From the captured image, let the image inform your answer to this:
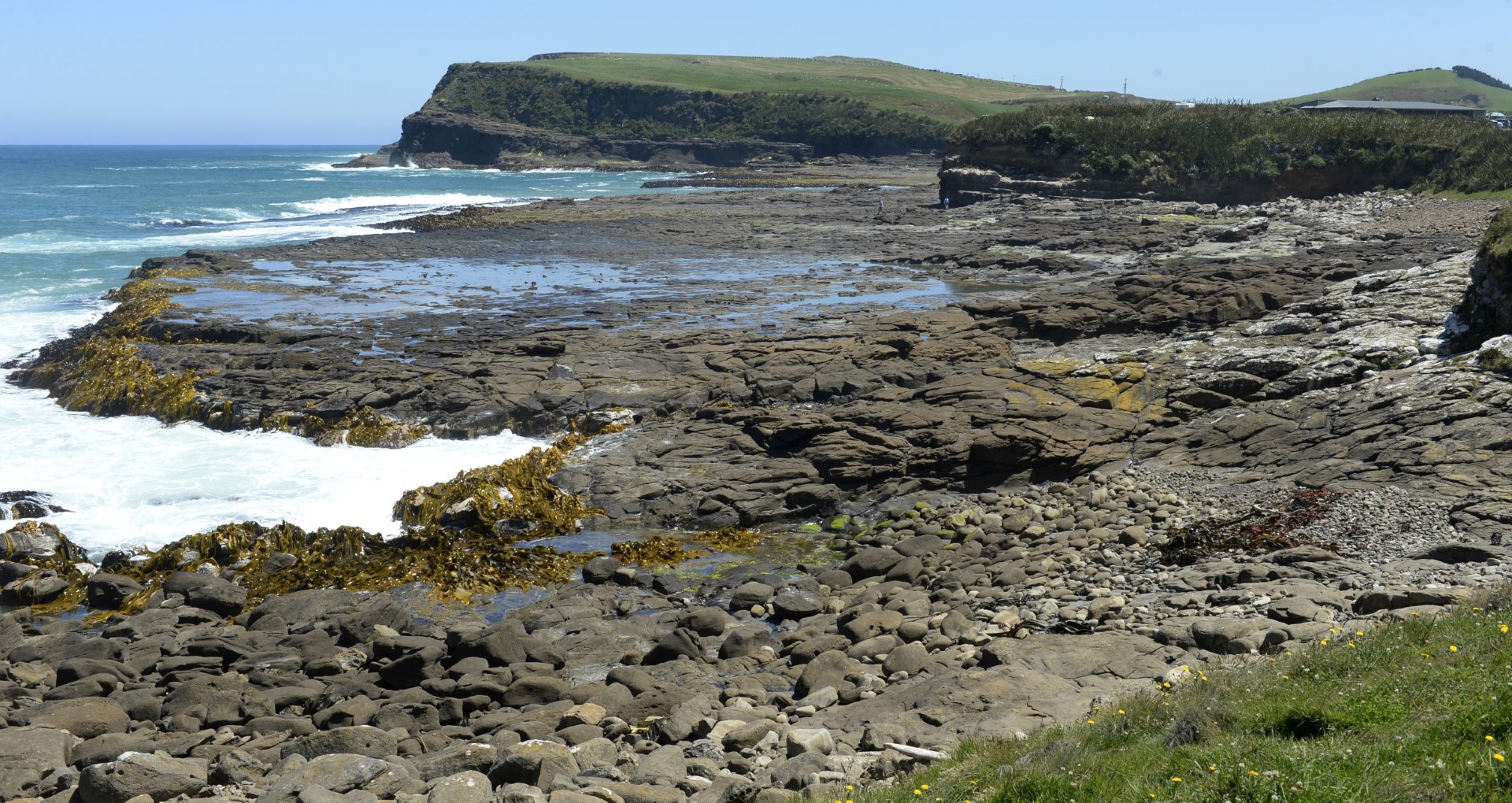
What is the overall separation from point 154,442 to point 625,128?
124 meters

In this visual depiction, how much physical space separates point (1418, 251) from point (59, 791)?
3492 centimetres

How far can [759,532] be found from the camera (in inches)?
647

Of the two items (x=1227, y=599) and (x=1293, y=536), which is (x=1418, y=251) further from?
(x=1227, y=599)

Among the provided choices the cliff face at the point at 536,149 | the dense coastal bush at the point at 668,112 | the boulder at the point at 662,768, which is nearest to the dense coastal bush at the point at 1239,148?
the boulder at the point at 662,768

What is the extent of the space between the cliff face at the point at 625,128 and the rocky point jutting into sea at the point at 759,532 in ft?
312

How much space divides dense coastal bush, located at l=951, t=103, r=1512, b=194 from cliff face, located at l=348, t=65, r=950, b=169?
197ft

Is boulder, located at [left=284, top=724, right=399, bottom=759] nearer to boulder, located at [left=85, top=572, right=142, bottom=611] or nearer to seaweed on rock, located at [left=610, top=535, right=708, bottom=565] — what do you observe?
seaweed on rock, located at [left=610, top=535, right=708, bottom=565]

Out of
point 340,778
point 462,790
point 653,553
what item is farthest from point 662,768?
point 653,553

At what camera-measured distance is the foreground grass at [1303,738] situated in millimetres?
5422

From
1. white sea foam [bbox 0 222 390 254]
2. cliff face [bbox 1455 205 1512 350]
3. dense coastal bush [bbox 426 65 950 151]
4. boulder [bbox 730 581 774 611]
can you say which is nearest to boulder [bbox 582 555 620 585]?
boulder [bbox 730 581 774 611]

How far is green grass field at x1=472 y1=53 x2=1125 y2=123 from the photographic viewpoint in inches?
5522

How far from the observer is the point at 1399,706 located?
20.2ft

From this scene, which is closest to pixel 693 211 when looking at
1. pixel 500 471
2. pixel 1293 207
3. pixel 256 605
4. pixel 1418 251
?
pixel 1293 207

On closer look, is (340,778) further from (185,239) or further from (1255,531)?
(185,239)
